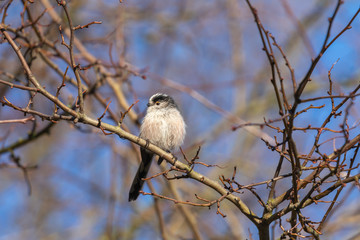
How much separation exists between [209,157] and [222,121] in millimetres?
913

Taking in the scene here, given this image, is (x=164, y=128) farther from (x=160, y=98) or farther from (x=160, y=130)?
(x=160, y=98)

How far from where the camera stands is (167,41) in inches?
337

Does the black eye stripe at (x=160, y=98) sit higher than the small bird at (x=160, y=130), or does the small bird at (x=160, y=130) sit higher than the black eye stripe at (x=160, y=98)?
the black eye stripe at (x=160, y=98)

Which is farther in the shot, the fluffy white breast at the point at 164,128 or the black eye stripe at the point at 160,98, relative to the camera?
the black eye stripe at the point at 160,98

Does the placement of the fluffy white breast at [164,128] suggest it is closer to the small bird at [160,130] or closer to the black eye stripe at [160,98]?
the small bird at [160,130]

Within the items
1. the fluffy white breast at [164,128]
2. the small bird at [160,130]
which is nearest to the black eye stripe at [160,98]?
the small bird at [160,130]

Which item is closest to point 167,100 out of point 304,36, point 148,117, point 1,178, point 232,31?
point 148,117

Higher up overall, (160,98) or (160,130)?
(160,98)

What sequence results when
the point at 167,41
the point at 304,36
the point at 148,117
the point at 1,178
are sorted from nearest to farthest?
the point at 304,36 → the point at 148,117 → the point at 167,41 → the point at 1,178

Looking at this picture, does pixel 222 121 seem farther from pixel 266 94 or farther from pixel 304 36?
pixel 304 36

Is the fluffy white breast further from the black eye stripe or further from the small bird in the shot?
the black eye stripe

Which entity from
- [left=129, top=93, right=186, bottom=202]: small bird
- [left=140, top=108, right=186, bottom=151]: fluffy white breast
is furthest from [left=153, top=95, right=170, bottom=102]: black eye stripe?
[left=140, top=108, right=186, bottom=151]: fluffy white breast

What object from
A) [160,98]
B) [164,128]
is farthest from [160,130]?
[160,98]

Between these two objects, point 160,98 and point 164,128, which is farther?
point 160,98
